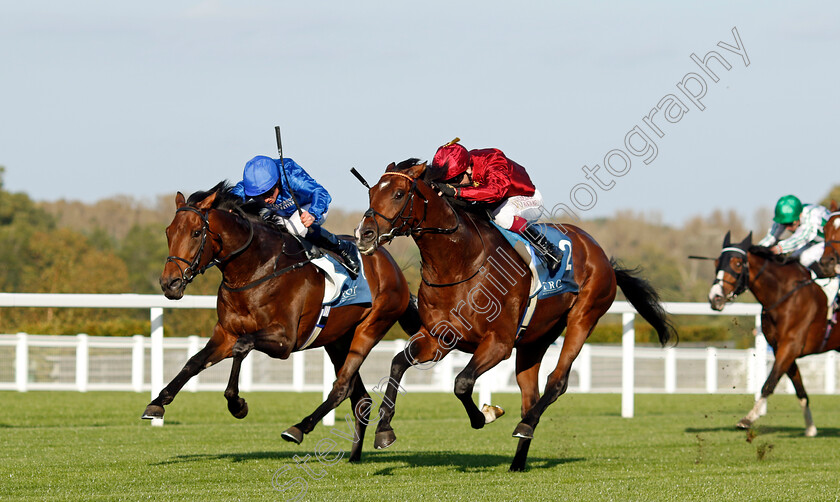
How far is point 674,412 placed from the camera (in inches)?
474

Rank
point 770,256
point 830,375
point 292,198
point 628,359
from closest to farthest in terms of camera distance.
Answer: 1. point 292,198
2. point 770,256
3. point 628,359
4. point 830,375

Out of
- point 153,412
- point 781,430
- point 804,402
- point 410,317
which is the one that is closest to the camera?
point 153,412

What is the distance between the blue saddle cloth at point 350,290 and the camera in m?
6.43

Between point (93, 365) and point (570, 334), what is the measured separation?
9.38 meters

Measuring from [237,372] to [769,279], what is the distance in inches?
207

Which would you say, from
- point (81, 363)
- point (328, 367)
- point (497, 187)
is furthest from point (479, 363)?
point (81, 363)

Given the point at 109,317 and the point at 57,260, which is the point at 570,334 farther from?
the point at 57,260

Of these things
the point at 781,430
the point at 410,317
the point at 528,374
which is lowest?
the point at 781,430

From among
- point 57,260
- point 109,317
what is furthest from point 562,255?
point 57,260

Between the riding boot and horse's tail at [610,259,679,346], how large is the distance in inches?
79.0

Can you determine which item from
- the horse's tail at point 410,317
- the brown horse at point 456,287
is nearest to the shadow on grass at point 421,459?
the brown horse at point 456,287

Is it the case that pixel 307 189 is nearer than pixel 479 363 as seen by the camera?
No

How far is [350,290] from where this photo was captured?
21.3 ft

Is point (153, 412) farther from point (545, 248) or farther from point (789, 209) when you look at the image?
point (789, 209)
